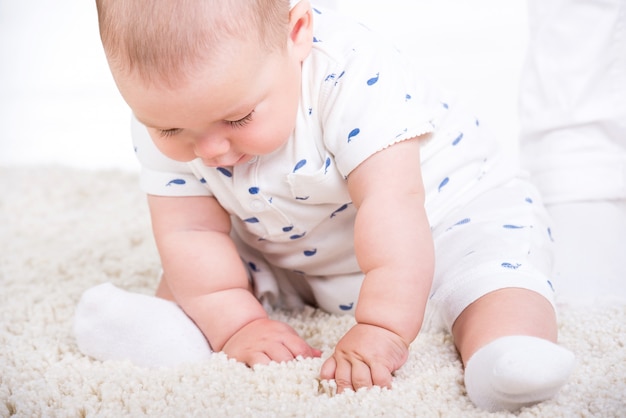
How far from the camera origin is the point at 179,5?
0.82 meters

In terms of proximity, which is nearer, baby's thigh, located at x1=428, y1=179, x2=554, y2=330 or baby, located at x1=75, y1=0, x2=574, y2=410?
baby, located at x1=75, y1=0, x2=574, y2=410

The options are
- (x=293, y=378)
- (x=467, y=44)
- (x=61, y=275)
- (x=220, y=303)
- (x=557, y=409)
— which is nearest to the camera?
(x=557, y=409)

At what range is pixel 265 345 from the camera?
0.96m

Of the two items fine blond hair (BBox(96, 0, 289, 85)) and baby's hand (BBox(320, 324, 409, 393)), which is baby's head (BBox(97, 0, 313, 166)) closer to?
fine blond hair (BBox(96, 0, 289, 85))

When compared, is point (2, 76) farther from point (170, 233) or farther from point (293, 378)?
point (293, 378)

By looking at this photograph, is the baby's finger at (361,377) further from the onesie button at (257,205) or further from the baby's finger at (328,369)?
the onesie button at (257,205)

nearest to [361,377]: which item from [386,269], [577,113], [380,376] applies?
[380,376]

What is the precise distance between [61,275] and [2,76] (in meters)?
2.16

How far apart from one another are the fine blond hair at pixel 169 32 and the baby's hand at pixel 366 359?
330mm

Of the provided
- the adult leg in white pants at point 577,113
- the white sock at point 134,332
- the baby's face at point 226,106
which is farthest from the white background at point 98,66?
the baby's face at point 226,106

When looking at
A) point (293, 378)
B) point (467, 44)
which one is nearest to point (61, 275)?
point (293, 378)

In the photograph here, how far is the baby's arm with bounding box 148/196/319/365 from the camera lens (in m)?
1.01

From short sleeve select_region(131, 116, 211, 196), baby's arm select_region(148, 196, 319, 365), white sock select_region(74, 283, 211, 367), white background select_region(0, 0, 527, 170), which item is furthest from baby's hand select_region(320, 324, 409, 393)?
white background select_region(0, 0, 527, 170)

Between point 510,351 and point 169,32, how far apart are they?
1.49ft
